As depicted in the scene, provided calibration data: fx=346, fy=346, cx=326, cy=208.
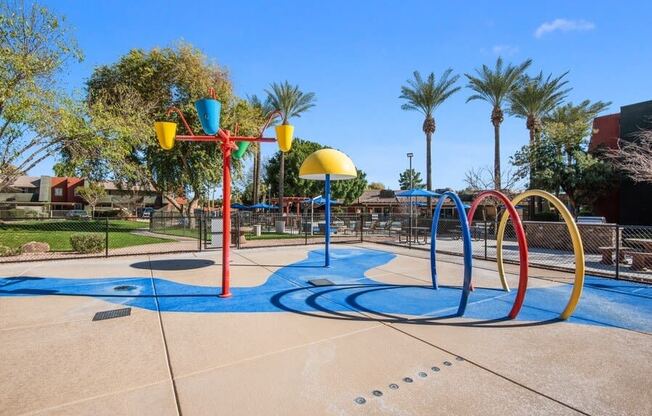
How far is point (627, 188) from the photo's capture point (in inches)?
750

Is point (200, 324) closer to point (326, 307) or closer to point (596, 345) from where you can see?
point (326, 307)

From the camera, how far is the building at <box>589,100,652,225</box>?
18.1 metres

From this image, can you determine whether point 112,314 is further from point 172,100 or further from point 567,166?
point 567,166

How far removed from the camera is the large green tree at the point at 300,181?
149 ft

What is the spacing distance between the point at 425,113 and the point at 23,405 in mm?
31159

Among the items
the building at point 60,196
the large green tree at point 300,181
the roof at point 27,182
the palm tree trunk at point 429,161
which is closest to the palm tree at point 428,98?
the palm tree trunk at point 429,161

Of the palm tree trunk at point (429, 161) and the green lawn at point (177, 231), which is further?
the palm tree trunk at point (429, 161)

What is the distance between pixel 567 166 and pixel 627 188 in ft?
10.3

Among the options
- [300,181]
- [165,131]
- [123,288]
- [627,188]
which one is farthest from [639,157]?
[300,181]

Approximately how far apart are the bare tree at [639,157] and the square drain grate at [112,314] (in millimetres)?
20763

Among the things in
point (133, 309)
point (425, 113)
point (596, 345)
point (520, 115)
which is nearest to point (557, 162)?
point (520, 115)

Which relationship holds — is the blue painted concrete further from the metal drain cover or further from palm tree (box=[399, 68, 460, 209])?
palm tree (box=[399, 68, 460, 209])

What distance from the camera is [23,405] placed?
2945 millimetres

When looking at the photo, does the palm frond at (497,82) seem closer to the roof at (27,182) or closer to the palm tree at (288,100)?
the palm tree at (288,100)
